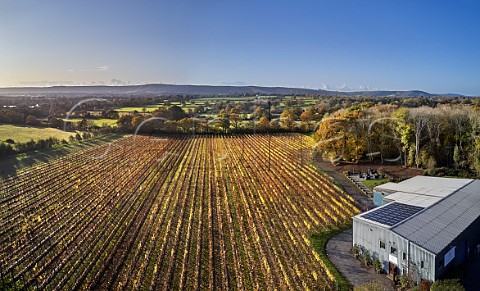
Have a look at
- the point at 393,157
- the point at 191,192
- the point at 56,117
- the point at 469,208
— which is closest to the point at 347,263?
the point at 469,208

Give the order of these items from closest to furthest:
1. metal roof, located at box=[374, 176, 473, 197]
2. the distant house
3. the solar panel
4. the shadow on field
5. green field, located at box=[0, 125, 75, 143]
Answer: the distant house, the solar panel, metal roof, located at box=[374, 176, 473, 197], the shadow on field, green field, located at box=[0, 125, 75, 143]

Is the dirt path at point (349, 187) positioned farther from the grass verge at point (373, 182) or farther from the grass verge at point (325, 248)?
the grass verge at point (325, 248)

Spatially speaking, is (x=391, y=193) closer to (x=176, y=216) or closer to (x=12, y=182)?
(x=176, y=216)

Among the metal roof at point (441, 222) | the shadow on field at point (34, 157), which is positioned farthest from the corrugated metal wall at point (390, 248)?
the shadow on field at point (34, 157)

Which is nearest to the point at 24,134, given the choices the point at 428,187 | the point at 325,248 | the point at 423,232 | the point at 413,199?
the point at 325,248

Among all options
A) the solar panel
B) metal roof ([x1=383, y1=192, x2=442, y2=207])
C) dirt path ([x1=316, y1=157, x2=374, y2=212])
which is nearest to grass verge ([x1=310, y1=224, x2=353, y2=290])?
the solar panel

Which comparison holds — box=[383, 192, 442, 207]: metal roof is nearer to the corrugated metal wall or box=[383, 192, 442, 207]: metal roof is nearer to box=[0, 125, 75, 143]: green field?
the corrugated metal wall

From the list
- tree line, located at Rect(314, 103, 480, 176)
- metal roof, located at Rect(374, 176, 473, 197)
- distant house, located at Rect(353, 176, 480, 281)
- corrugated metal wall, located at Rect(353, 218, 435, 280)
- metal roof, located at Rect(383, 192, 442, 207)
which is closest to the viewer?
corrugated metal wall, located at Rect(353, 218, 435, 280)
